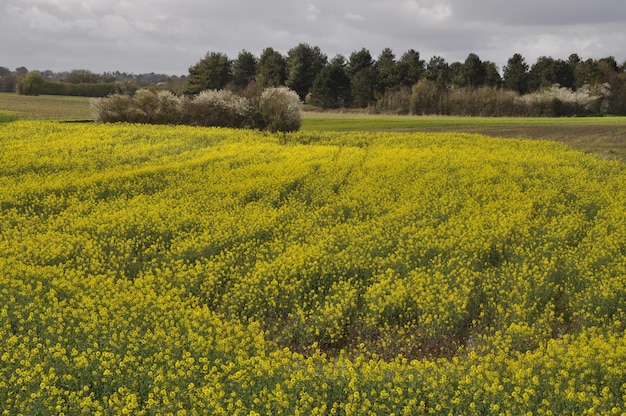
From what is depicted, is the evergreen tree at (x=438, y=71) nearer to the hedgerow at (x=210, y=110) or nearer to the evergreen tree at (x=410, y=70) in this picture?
the evergreen tree at (x=410, y=70)

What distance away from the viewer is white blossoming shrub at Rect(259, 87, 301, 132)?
38094 millimetres

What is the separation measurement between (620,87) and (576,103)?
12.9 meters

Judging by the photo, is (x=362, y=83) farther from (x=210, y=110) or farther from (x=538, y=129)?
(x=210, y=110)

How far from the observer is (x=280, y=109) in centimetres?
3816

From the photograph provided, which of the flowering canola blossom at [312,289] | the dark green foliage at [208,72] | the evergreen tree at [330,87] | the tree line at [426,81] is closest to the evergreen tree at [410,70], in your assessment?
the tree line at [426,81]

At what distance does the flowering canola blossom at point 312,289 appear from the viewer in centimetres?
669

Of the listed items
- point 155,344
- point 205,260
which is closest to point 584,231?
point 205,260

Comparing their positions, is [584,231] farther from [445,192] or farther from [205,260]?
[205,260]

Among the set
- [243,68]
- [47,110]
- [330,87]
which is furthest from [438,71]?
[47,110]

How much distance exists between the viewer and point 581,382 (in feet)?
22.2

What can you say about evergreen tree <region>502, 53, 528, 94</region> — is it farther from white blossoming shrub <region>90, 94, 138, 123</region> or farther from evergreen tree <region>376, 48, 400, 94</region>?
white blossoming shrub <region>90, 94, 138, 123</region>

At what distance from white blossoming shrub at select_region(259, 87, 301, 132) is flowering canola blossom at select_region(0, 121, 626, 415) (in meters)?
17.1

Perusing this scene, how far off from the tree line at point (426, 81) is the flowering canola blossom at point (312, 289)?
51225mm

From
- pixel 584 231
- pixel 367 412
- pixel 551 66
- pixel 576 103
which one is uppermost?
pixel 551 66
